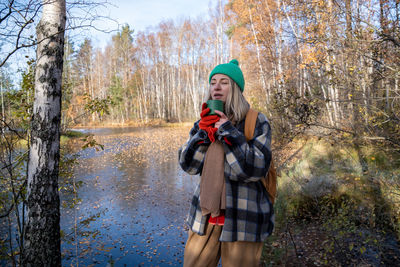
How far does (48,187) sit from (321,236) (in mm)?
4557

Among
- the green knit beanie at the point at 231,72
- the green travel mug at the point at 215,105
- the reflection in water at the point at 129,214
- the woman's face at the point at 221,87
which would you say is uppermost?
the green knit beanie at the point at 231,72

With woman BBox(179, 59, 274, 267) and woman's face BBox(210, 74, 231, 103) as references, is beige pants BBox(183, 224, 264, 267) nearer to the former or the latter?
woman BBox(179, 59, 274, 267)

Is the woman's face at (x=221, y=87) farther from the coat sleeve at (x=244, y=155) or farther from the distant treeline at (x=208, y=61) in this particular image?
the distant treeline at (x=208, y=61)

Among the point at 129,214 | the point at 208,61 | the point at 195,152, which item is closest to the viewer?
the point at 195,152

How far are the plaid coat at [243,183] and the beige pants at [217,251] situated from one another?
63 mm

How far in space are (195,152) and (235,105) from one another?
1.43 feet

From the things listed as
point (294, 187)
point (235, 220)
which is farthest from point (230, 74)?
point (294, 187)

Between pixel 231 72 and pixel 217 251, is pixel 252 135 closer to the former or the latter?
pixel 231 72

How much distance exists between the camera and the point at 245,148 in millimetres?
1616

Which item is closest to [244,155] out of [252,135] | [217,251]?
[252,135]

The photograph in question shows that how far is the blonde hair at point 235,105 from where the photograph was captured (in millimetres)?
1826

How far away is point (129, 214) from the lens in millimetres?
6242

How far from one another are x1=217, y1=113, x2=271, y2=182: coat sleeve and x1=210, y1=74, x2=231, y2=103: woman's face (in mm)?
317

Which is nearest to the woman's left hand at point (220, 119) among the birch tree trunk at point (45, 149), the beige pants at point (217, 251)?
the beige pants at point (217, 251)
